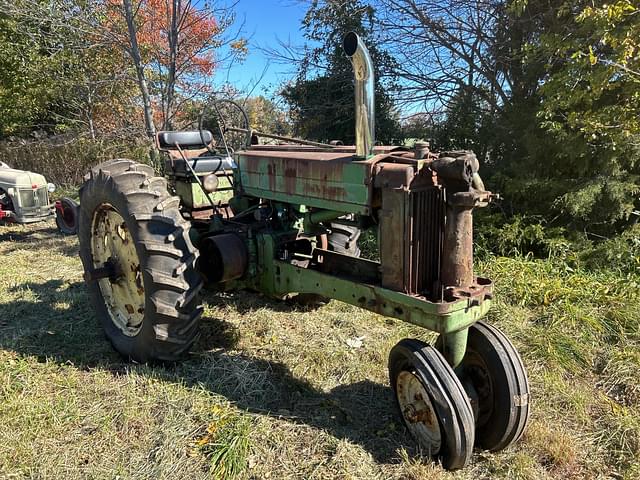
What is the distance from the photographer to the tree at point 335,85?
27.1 ft

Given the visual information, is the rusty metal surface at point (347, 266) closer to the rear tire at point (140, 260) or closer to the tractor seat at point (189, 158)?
the rear tire at point (140, 260)

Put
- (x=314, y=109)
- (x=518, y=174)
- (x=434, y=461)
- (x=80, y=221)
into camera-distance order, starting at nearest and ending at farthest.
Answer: (x=434, y=461)
(x=80, y=221)
(x=518, y=174)
(x=314, y=109)

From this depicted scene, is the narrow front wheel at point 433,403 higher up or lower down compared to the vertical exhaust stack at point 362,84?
lower down

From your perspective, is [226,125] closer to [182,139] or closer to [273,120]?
[182,139]

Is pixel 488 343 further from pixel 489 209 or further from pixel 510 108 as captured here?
pixel 510 108

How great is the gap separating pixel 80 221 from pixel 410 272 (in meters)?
2.62

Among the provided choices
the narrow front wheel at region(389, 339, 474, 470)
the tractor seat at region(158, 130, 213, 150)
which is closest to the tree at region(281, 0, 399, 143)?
the tractor seat at region(158, 130, 213, 150)

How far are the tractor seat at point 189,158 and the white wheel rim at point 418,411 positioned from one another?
2.73 m

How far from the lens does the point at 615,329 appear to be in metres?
3.89

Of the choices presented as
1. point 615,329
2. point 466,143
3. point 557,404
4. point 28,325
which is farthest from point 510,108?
point 28,325

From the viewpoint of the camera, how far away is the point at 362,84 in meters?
2.38

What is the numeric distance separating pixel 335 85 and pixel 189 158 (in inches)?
191

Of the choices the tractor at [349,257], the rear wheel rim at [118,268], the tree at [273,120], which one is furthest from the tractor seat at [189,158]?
the tree at [273,120]

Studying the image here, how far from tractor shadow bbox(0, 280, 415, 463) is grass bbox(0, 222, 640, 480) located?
0.03 feet
